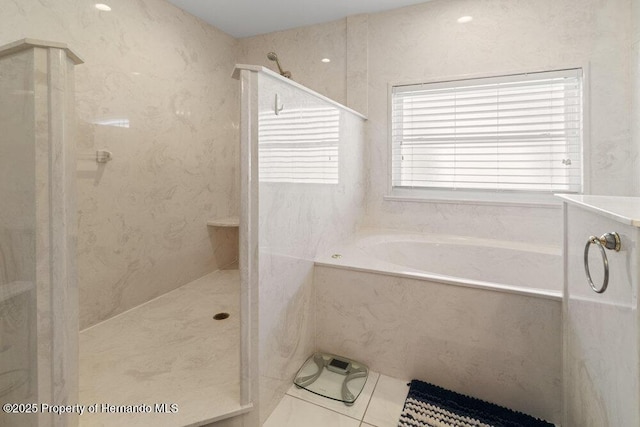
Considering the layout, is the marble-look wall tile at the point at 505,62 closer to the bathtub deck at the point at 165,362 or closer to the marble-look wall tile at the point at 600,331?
the marble-look wall tile at the point at 600,331

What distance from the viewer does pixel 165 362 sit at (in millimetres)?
1487

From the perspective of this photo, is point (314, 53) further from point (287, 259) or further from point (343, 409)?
point (343, 409)

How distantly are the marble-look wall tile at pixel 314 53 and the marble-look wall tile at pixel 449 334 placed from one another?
1.75 metres

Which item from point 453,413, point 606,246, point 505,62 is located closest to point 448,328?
point 453,413

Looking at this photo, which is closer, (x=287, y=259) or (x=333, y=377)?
(x=287, y=259)

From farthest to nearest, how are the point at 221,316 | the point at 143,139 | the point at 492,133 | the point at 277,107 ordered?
1. the point at 492,133
2. the point at 143,139
3. the point at 221,316
4. the point at 277,107

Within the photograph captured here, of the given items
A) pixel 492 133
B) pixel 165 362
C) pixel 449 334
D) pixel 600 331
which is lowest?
pixel 165 362

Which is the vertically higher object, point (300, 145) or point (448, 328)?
point (300, 145)

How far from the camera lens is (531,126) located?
2117mm

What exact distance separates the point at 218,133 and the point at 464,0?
2.25 metres

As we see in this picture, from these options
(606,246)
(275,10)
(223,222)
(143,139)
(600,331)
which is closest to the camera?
(606,246)

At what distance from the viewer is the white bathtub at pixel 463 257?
1950mm

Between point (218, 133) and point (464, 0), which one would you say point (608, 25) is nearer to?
point (464, 0)

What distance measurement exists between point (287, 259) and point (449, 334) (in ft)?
2.84
